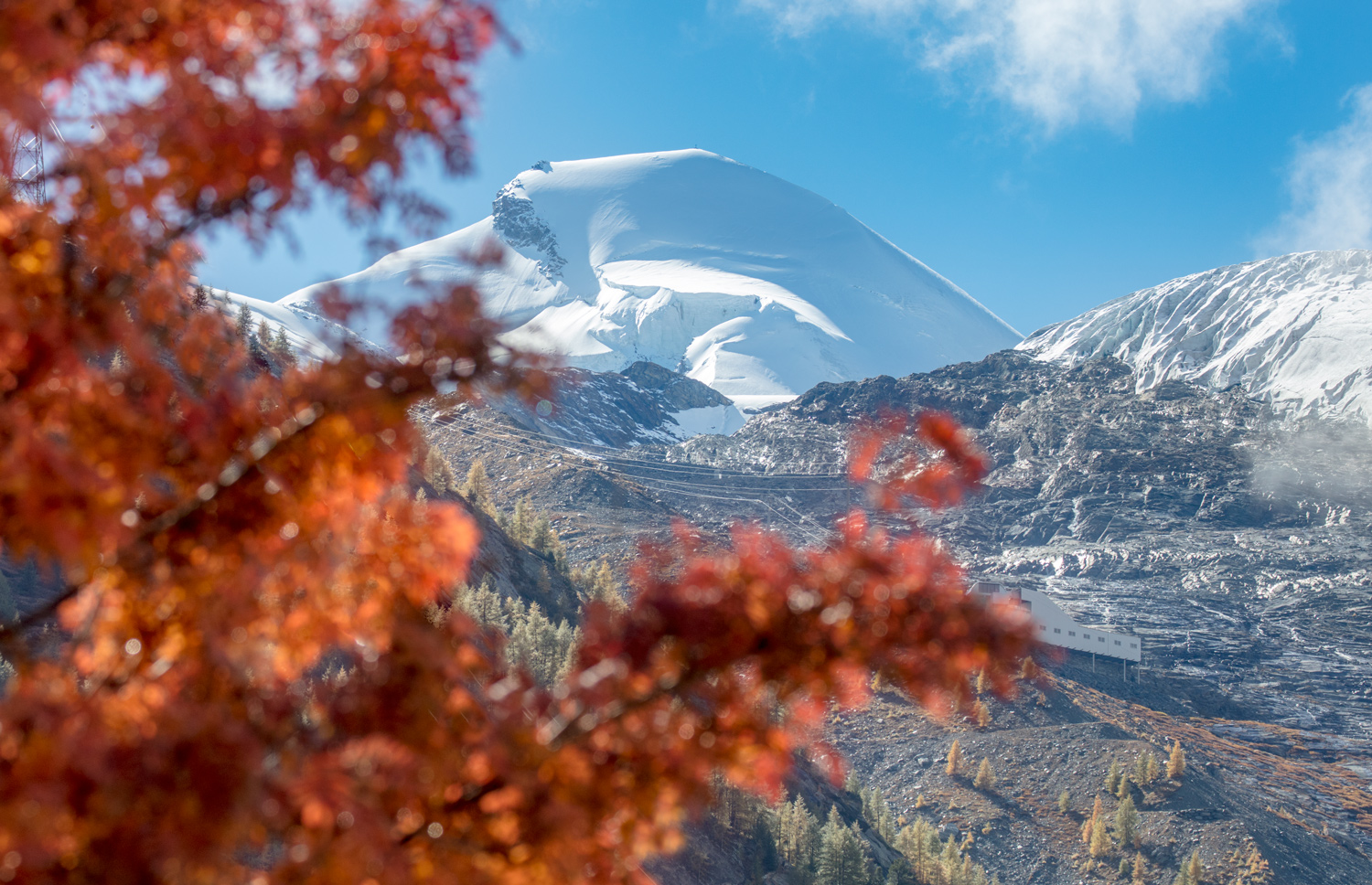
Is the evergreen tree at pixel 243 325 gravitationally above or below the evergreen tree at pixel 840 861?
above

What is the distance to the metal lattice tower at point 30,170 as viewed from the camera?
2.93 m

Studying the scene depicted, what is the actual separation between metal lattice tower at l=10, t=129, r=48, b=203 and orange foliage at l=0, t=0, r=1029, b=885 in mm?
81

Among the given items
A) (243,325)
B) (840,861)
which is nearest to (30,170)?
(840,861)

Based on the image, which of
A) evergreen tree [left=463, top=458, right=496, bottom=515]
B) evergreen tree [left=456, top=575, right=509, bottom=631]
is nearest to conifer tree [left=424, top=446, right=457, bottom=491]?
evergreen tree [left=463, top=458, right=496, bottom=515]

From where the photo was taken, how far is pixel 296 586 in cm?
296

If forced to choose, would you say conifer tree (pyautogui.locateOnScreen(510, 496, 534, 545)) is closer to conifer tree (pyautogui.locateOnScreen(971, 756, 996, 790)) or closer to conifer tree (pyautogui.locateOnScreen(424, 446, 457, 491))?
conifer tree (pyautogui.locateOnScreen(424, 446, 457, 491))

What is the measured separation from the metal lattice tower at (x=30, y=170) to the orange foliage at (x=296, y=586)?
8 centimetres

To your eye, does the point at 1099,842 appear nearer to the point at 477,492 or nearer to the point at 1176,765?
the point at 1176,765

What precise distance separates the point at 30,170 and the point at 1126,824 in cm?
6283

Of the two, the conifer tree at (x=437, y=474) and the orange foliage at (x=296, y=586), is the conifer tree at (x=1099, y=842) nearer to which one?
the conifer tree at (x=437, y=474)

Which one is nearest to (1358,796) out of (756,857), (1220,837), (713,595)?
(1220,837)

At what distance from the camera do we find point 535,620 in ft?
118

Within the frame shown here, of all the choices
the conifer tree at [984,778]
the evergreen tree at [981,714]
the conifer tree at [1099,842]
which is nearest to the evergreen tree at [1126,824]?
the conifer tree at [1099,842]

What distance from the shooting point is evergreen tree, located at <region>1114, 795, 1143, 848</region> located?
50.7 m
